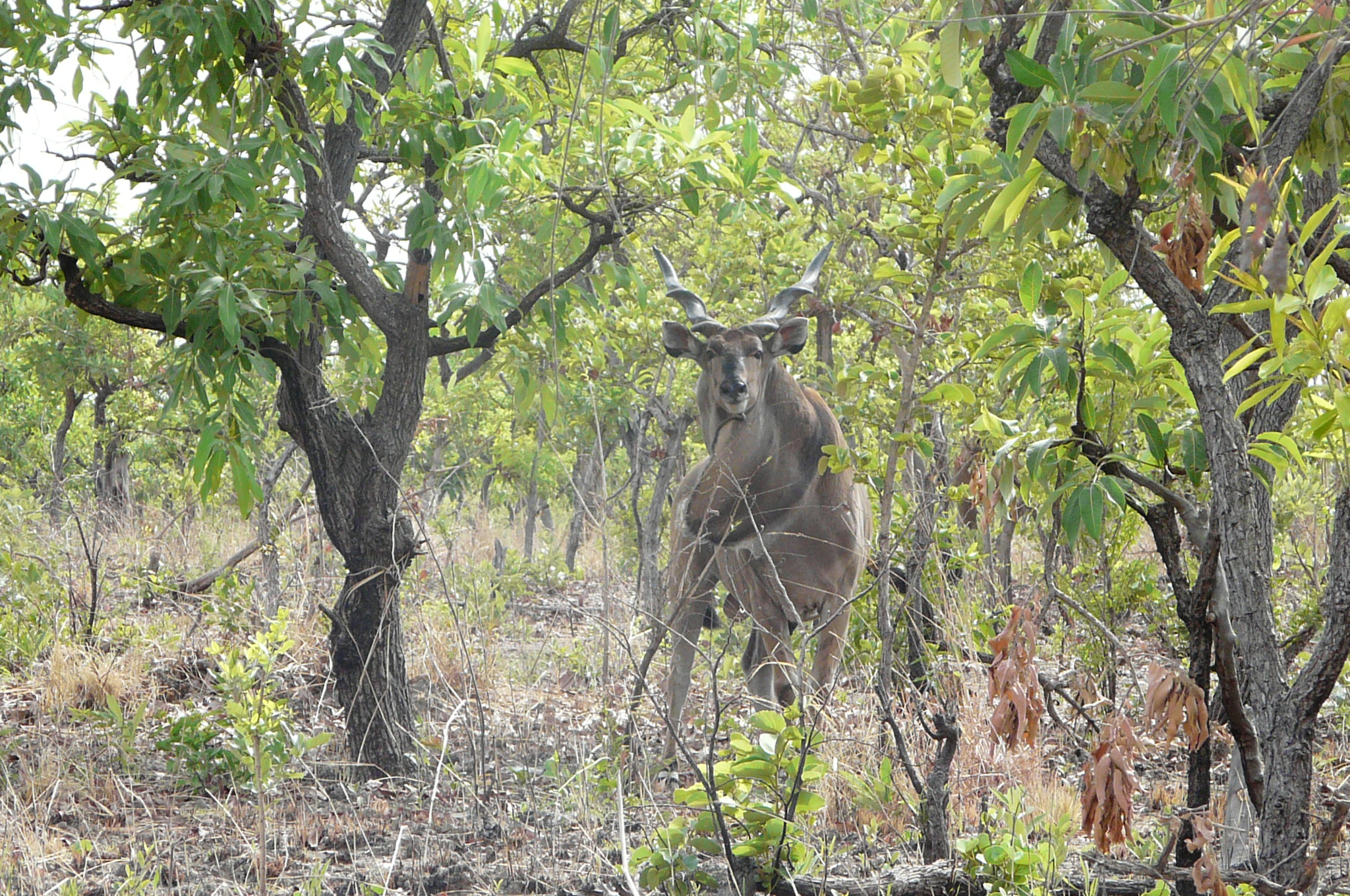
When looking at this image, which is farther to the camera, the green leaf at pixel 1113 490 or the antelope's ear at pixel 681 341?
the antelope's ear at pixel 681 341

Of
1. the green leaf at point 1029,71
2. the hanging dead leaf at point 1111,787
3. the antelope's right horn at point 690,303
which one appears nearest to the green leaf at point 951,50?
the green leaf at point 1029,71

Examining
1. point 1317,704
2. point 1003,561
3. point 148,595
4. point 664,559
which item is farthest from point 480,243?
point 664,559

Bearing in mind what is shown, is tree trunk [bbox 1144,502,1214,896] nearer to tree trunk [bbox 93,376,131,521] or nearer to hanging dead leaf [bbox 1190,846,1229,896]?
hanging dead leaf [bbox 1190,846,1229,896]

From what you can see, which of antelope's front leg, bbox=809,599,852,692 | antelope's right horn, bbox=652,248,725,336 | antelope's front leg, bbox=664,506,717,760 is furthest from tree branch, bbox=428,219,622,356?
antelope's front leg, bbox=809,599,852,692

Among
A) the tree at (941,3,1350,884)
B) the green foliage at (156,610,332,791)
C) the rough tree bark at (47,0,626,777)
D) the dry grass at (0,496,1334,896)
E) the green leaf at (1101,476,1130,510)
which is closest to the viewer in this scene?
the tree at (941,3,1350,884)

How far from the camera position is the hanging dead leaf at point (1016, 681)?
2.53m

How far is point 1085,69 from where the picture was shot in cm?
236

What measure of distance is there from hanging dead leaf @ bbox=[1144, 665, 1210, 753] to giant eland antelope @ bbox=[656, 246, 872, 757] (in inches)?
118

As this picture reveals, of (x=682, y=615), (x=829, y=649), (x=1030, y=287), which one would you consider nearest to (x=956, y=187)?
(x=1030, y=287)

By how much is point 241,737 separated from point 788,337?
2.95 meters

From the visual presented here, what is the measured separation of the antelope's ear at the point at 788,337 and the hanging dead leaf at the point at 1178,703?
3.18 metres

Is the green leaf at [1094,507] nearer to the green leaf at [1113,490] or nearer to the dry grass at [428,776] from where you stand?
the green leaf at [1113,490]

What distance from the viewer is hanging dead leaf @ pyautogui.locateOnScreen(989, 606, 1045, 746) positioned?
2533 mm

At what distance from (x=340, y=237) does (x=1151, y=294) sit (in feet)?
11.3
